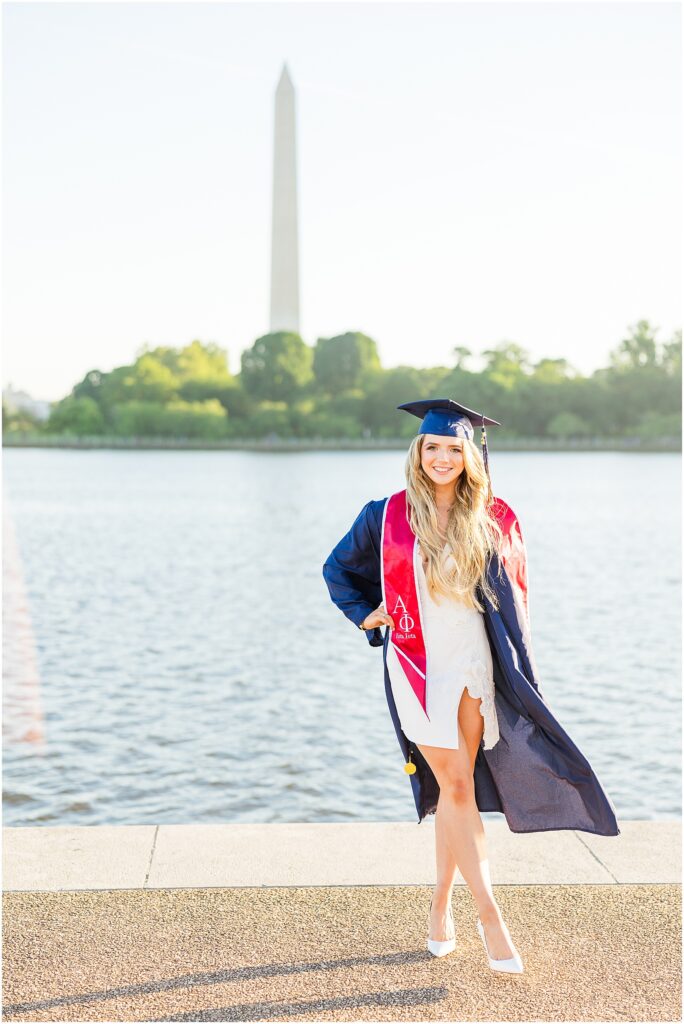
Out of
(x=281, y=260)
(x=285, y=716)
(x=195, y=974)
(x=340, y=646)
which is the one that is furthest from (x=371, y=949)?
(x=281, y=260)

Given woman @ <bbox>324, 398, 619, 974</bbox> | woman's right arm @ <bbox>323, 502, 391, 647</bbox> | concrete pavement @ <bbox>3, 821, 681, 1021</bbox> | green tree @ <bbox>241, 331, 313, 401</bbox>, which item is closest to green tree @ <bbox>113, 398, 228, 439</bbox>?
green tree @ <bbox>241, 331, 313, 401</bbox>

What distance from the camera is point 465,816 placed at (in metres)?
3.88

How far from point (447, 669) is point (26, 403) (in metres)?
166

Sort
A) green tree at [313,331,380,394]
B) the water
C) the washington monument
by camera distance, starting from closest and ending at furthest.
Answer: the water → the washington monument → green tree at [313,331,380,394]

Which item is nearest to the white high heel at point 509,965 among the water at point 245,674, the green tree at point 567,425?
the water at point 245,674

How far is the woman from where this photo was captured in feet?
12.5

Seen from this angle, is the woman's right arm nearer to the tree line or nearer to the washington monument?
the washington monument

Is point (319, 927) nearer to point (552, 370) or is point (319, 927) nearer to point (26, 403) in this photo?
point (552, 370)

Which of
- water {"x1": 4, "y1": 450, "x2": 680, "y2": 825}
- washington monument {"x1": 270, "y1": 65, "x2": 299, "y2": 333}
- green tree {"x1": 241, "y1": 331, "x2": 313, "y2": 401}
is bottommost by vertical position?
water {"x1": 4, "y1": 450, "x2": 680, "y2": 825}

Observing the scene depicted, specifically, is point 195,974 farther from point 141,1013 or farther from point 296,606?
point 296,606

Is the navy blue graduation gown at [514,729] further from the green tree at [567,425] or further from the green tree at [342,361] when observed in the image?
the green tree at [342,361]

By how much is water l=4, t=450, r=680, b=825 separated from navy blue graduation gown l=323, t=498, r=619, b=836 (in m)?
5.23

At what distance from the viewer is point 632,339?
12912 centimetres

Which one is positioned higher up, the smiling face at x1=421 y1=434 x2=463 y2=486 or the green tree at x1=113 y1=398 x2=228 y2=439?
the green tree at x1=113 y1=398 x2=228 y2=439
